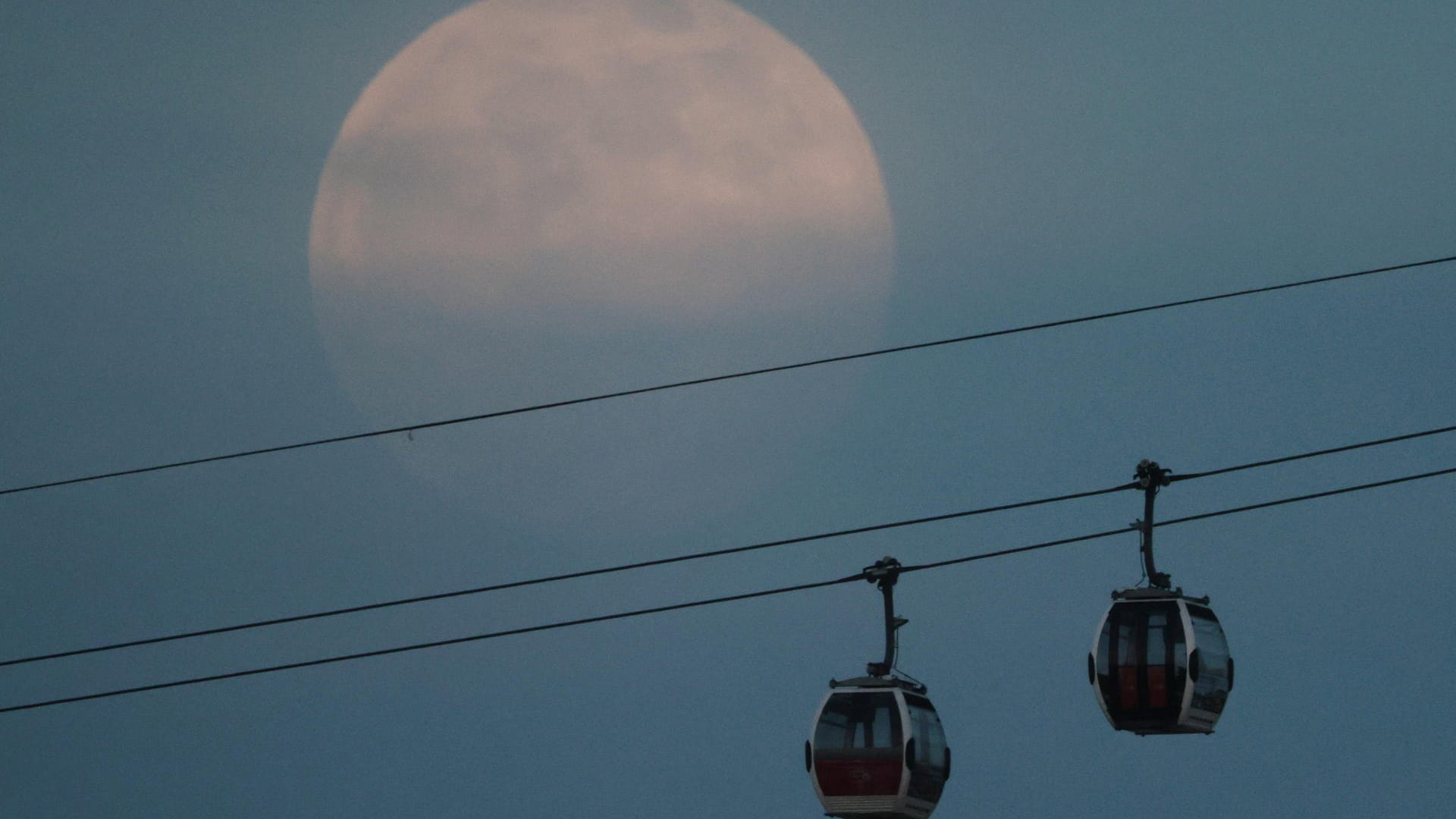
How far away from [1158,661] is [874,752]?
3.15 metres

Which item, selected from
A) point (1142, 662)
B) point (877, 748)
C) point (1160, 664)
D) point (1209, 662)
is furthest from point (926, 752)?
point (1209, 662)

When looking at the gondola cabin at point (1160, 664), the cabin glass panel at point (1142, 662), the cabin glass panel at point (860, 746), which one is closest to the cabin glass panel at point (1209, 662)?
the gondola cabin at point (1160, 664)

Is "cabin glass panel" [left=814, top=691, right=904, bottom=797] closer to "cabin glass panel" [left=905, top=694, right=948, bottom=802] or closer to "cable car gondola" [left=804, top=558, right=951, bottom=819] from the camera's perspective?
"cable car gondola" [left=804, top=558, right=951, bottom=819]

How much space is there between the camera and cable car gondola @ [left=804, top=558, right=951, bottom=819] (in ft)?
49.6

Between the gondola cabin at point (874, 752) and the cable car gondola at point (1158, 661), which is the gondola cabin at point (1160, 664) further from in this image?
the gondola cabin at point (874, 752)

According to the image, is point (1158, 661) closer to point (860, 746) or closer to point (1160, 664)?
point (1160, 664)

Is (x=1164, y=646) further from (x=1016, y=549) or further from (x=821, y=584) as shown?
(x=821, y=584)

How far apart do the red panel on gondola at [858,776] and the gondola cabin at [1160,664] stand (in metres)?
2.46

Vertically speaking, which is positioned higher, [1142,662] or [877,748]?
[1142,662]

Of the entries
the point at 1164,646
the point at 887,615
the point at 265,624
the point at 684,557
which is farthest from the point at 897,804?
the point at 265,624

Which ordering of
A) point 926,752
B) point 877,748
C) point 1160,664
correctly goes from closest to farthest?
point 1160,664 < point 877,748 < point 926,752

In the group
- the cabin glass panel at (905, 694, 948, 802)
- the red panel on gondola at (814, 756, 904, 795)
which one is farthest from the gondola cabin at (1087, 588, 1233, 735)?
the red panel on gondola at (814, 756, 904, 795)

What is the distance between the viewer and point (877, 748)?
597 inches

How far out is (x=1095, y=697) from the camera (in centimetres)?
1584
